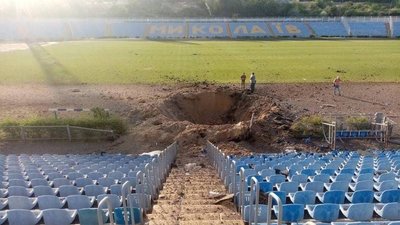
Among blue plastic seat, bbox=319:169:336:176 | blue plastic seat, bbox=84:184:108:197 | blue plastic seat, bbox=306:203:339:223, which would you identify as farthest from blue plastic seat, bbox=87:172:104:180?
blue plastic seat, bbox=306:203:339:223

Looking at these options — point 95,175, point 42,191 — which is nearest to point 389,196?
point 42,191

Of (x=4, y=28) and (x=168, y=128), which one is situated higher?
(x=4, y=28)

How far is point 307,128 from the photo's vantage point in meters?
22.6

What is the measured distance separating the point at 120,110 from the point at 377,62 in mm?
29696

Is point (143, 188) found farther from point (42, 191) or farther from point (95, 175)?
point (95, 175)

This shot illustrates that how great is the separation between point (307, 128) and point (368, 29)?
6744cm

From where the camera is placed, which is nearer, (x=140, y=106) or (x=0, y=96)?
(x=140, y=106)

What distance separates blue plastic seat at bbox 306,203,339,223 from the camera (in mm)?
6523

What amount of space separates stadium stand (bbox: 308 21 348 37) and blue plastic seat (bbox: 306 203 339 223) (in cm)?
7768

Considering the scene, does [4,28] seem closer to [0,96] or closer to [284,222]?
[0,96]

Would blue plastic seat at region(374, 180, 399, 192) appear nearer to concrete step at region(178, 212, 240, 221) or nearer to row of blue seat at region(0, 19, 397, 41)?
concrete step at region(178, 212, 240, 221)

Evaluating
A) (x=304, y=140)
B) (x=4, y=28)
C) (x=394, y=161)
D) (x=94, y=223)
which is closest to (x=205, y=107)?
(x=304, y=140)

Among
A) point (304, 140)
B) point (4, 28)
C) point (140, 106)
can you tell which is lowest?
point (304, 140)

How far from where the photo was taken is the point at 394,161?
1297 centimetres
